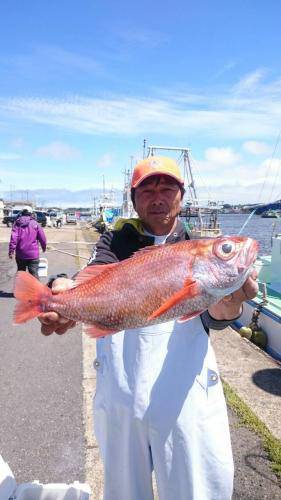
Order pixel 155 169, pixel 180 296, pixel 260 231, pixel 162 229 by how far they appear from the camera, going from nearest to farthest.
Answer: pixel 180 296 → pixel 155 169 → pixel 162 229 → pixel 260 231

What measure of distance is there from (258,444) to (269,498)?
0.78m

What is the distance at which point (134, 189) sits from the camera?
101 inches

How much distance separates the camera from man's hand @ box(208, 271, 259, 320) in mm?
2170

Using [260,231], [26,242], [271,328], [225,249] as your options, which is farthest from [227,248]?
[260,231]

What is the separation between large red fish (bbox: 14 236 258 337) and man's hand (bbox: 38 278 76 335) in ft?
0.14

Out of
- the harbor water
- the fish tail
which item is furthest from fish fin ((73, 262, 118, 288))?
the harbor water

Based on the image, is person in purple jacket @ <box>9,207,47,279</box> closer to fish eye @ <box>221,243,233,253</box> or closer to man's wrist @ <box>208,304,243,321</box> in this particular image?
man's wrist @ <box>208,304,243,321</box>

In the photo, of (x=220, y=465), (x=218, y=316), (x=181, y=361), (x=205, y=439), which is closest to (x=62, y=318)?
(x=181, y=361)

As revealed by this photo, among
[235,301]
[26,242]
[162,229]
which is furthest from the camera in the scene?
[26,242]

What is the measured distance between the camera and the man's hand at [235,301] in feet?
7.12

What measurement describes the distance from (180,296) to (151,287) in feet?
0.60

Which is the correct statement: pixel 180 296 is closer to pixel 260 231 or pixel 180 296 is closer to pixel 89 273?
pixel 89 273

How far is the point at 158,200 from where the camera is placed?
98.7 inches

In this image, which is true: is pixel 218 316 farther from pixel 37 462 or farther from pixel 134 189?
pixel 37 462
